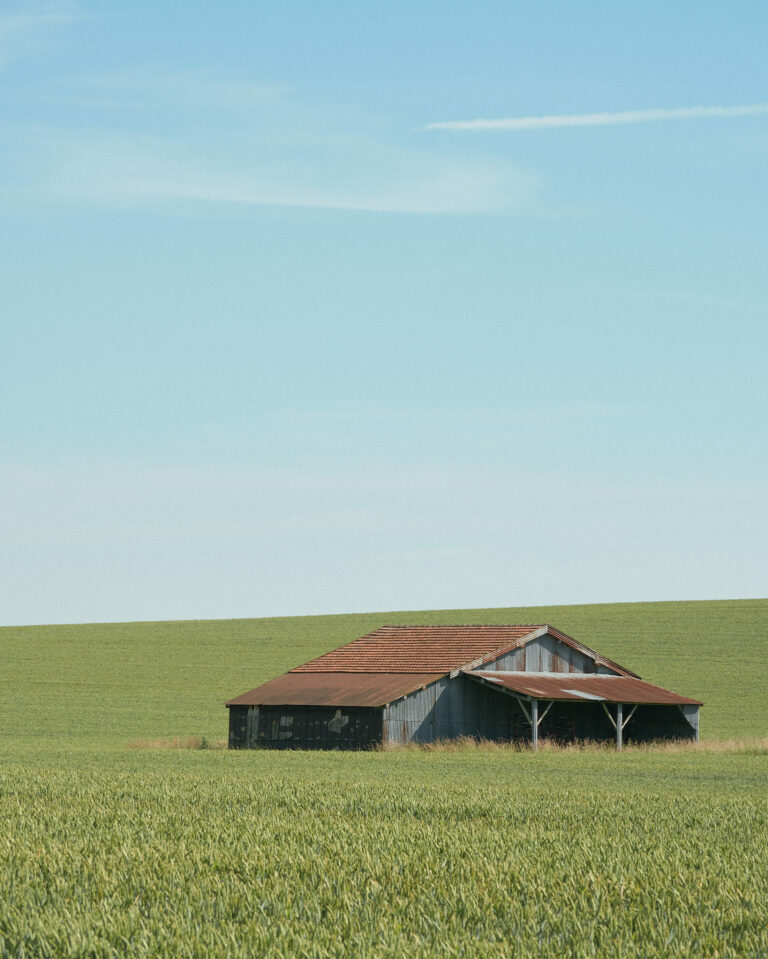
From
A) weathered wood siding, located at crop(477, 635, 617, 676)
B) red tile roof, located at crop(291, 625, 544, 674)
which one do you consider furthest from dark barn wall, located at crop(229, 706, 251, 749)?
weathered wood siding, located at crop(477, 635, 617, 676)

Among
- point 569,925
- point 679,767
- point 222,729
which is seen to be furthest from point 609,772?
point 222,729

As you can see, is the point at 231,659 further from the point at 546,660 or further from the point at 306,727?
the point at 306,727

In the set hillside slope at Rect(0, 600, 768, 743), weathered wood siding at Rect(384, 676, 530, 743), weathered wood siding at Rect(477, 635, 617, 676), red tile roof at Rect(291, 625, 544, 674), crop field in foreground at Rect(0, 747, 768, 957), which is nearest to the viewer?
crop field in foreground at Rect(0, 747, 768, 957)

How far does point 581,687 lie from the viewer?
1837 inches

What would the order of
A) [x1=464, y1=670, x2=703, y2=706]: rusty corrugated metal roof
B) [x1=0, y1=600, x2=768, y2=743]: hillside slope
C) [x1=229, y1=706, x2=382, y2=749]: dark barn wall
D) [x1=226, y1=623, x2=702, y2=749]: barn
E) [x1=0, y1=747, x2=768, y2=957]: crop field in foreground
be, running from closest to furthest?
[x1=0, y1=747, x2=768, y2=957]: crop field in foreground < [x1=229, y1=706, x2=382, y2=749]: dark barn wall < [x1=226, y1=623, x2=702, y2=749]: barn < [x1=464, y1=670, x2=703, y2=706]: rusty corrugated metal roof < [x1=0, y1=600, x2=768, y2=743]: hillside slope

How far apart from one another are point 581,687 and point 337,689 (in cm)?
988

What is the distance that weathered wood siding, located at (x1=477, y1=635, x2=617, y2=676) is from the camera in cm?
4722

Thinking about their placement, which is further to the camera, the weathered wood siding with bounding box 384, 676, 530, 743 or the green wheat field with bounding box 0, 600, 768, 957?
the weathered wood siding with bounding box 384, 676, 530, 743

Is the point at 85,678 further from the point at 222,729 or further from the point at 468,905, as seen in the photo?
the point at 468,905

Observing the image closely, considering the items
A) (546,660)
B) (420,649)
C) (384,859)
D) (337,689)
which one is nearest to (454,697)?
(420,649)

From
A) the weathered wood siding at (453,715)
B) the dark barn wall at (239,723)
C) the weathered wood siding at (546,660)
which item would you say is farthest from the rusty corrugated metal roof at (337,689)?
the weathered wood siding at (546,660)

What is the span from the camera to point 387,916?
7969mm

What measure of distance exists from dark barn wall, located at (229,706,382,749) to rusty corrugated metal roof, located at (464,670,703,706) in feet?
16.3

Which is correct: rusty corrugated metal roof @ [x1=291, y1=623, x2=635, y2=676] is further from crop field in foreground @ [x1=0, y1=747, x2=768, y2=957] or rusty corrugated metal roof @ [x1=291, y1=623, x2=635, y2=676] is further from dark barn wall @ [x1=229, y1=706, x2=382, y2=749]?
crop field in foreground @ [x1=0, y1=747, x2=768, y2=957]
